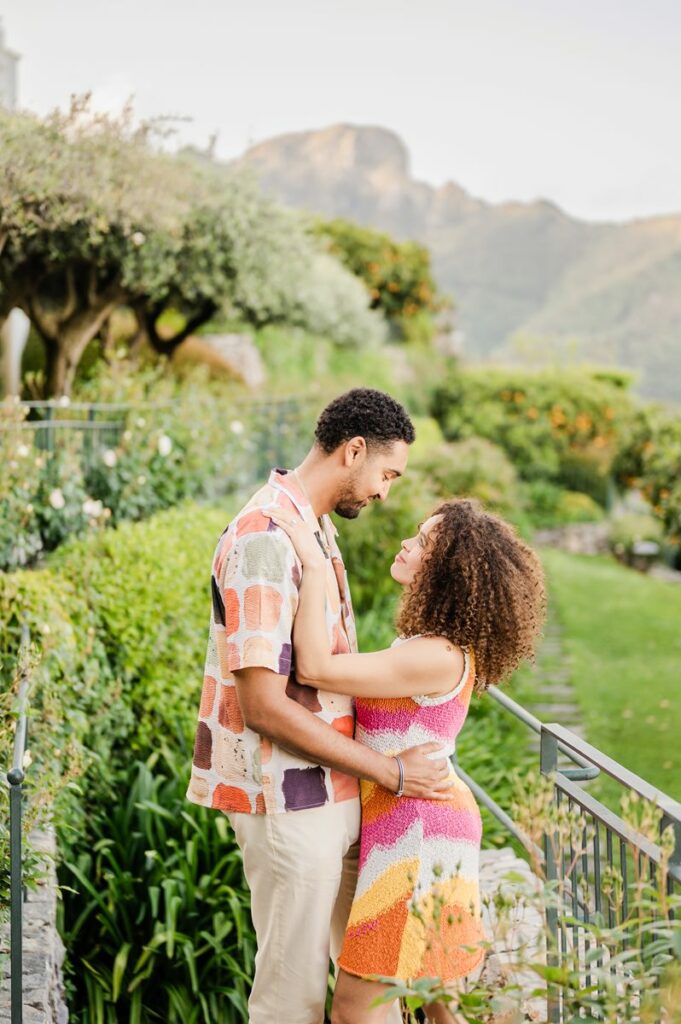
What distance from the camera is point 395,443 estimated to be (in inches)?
92.0

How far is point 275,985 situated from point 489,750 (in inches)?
154

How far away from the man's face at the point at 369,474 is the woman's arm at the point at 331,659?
173 mm

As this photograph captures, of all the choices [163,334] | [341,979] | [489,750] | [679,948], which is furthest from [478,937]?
[163,334]

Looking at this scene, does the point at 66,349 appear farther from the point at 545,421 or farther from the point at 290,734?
the point at 545,421

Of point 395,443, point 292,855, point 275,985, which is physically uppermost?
point 395,443

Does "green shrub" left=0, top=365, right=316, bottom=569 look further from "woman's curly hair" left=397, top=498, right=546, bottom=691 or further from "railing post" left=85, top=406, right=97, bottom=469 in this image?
"woman's curly hair" left=397, top=498, right=546, bottom=691

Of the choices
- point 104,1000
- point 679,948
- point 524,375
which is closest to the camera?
point 679,948

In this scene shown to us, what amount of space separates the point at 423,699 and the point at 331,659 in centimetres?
25

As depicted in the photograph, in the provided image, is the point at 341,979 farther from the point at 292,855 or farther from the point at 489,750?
the point at 489,750

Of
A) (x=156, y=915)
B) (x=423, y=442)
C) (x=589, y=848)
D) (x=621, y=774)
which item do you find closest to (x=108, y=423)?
(x=156, y=915)

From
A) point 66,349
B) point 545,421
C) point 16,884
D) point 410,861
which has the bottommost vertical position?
point 16,884

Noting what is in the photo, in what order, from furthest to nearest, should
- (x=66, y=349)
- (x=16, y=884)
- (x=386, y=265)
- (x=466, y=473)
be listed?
(x=386, y=265), (x=466, y=473), (x=66, y=349), (x=16, y=884)

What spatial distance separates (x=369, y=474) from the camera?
2.33m

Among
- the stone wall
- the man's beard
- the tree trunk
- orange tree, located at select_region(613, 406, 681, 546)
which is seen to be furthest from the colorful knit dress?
orange tree, located at select_region(613, 406, 681, 546)
